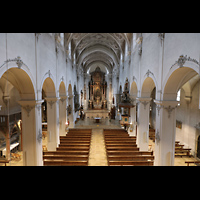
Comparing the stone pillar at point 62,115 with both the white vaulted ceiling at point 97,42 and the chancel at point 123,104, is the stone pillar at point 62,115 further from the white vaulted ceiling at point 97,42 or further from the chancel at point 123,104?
the white vaulted ceiling at point 97,42

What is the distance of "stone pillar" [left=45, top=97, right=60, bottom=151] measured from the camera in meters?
10.6

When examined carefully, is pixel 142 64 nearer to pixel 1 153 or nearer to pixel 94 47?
pixel 1 153

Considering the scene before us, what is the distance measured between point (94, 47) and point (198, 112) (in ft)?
60.7

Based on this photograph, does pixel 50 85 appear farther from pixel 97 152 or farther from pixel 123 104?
pixel 123 104

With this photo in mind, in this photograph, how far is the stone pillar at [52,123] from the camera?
10.6m

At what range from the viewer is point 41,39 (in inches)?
302

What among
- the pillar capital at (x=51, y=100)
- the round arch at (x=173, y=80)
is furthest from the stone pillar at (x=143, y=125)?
the pillar capital at (x=51, y=100)

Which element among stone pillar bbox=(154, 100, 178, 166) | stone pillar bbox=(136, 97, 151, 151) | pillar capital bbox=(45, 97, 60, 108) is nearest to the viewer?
stone pillar bbox=(154, 100, 178, 166)

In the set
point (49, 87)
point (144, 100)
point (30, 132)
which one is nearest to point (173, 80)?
point (144, 100)

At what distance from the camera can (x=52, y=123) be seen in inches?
424

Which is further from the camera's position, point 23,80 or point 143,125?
point 143,125

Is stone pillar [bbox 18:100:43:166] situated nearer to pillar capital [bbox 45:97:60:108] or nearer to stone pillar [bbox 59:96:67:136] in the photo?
pillar capital [bbox 45:97:60:108]

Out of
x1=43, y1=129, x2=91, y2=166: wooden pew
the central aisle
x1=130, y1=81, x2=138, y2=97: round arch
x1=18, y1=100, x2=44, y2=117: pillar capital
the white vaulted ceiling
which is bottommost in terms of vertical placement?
the central aisle

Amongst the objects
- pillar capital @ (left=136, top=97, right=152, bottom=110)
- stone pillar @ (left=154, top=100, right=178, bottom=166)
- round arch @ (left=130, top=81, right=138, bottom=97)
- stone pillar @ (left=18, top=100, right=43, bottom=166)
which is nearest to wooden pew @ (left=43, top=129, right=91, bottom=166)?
stone pillar @ (left=18, top=100, right=43, bottom=166)
